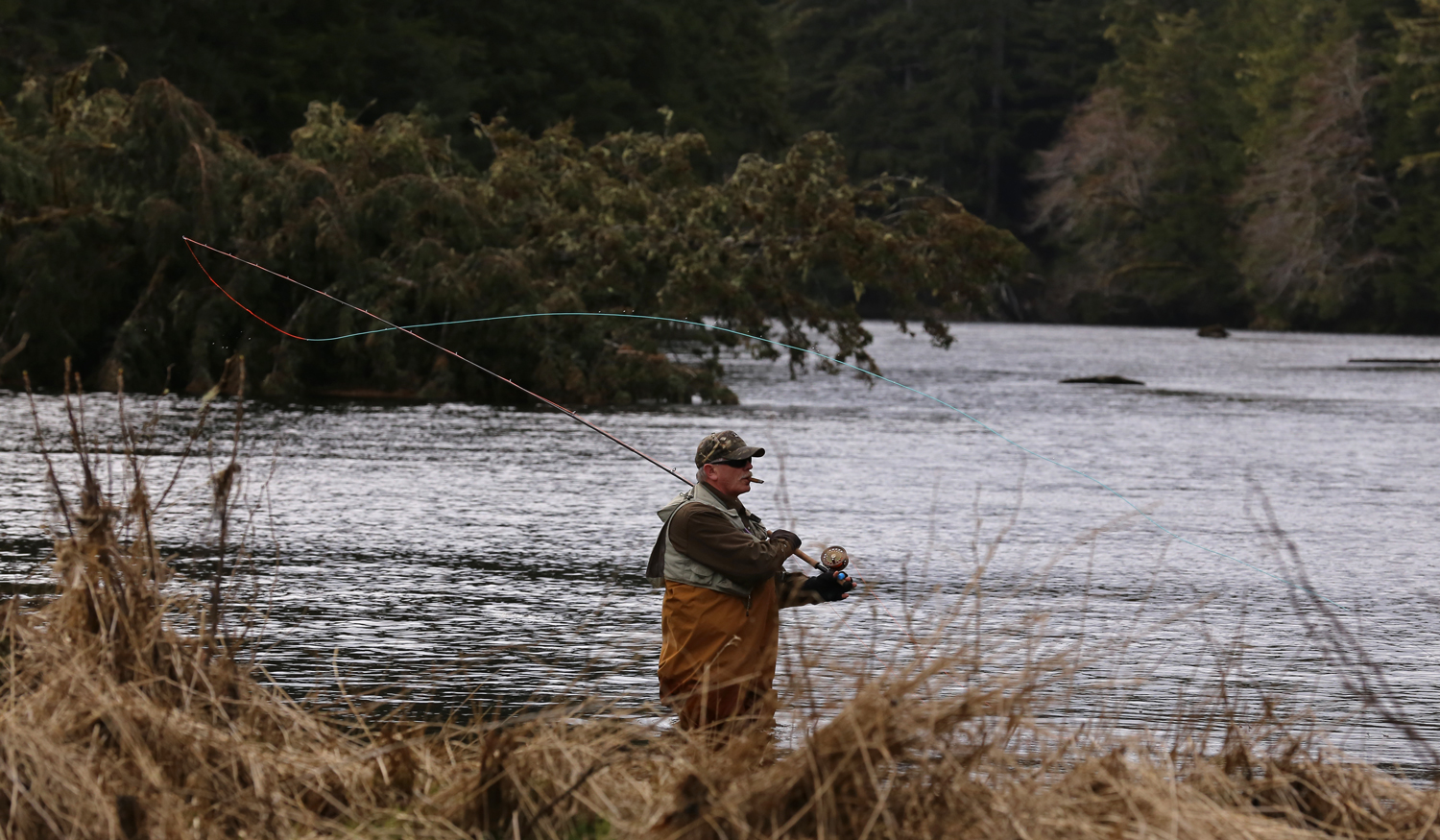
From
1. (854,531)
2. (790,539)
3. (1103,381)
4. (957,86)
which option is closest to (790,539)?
(790,539)

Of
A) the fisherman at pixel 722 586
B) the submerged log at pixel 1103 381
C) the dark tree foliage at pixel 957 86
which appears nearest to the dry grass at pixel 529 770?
the fisherman at pixel 722 586

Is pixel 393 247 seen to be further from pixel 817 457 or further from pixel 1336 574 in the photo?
pixel 1336 574

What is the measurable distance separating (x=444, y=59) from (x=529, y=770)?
44.7 m

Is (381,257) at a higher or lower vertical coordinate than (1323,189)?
lower

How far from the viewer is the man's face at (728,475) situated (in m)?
6.38

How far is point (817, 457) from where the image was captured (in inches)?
714

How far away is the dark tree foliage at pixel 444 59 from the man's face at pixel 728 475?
28.6 metres

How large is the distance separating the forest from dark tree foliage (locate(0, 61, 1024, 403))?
5cm

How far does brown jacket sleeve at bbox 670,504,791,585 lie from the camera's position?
626 cm

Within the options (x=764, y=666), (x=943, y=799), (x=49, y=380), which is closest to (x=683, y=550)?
(x=764, y=666)

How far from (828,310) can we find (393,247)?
5606 mm

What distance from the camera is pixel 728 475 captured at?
6.39 meters

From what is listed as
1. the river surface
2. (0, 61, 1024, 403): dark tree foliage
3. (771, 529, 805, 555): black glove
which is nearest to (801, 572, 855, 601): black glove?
(771, 529, 805, 555): black glove

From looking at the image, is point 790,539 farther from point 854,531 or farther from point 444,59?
point 444,59
